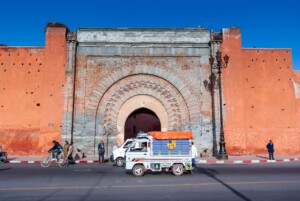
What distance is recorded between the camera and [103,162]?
13.0 meters

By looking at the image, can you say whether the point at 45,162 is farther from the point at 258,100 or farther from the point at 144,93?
the point at 258,100

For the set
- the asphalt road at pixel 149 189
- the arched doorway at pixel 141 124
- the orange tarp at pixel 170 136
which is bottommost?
the asphalt road at pixel 149 189

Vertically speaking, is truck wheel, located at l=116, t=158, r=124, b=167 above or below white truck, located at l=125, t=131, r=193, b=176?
below

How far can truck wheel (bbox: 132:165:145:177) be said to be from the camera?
8.59 meters

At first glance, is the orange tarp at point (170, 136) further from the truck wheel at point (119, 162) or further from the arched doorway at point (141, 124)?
the arched doorway at point (141, 124)

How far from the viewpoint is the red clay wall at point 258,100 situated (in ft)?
49.8

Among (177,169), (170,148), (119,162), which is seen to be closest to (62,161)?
(119,162)

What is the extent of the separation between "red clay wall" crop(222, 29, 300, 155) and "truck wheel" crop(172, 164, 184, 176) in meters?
6.88

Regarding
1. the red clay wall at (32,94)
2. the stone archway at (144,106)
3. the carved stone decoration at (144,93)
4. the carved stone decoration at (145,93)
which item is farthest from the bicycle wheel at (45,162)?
the stone archway at (144,106)

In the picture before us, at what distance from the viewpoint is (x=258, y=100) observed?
15648mm

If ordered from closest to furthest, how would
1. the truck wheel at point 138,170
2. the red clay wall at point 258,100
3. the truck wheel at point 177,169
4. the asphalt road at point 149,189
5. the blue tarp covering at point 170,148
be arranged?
the asphalt road at point 149,189 → the truck wheel at point 138,170 → the truck wheel at point 177,169 → the blue tarp covering at point 170,148 → the red clay wall at point 258,100

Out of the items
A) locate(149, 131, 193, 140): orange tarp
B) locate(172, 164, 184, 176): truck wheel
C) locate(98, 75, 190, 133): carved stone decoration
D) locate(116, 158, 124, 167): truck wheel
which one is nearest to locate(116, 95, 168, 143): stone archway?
locate(98, 75, 190, 133): carved stone decoration

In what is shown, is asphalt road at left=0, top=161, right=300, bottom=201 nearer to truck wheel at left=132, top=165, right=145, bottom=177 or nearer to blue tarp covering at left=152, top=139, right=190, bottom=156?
truck wheel at left=132, top=165, right=145, bottom=177

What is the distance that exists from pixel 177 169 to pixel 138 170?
1.19 meters
